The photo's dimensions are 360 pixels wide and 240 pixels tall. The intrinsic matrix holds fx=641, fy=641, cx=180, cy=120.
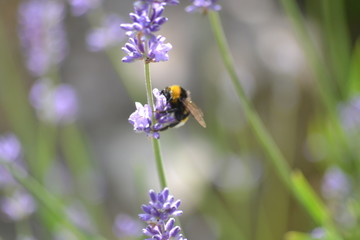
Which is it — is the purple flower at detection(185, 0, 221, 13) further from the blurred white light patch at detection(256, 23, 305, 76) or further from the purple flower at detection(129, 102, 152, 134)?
the blurred white light patch at detection(256, 23, 305, 76)

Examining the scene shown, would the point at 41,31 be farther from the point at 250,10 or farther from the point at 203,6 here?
the point at 250,10

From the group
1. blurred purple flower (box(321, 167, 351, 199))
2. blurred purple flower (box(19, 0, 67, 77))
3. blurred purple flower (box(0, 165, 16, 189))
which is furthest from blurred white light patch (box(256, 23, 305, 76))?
blurred purple flower (box(0, 165, 16, 189))

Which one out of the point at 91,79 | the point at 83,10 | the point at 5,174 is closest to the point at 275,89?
the point at 91,79

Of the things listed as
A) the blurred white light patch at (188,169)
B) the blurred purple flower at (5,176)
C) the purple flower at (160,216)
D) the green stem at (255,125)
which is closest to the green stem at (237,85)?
the green stem at (255,125)

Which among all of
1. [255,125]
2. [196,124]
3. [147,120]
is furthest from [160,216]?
[196,124]

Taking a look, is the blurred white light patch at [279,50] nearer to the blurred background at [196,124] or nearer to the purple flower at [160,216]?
the blurred background at [196,124]
